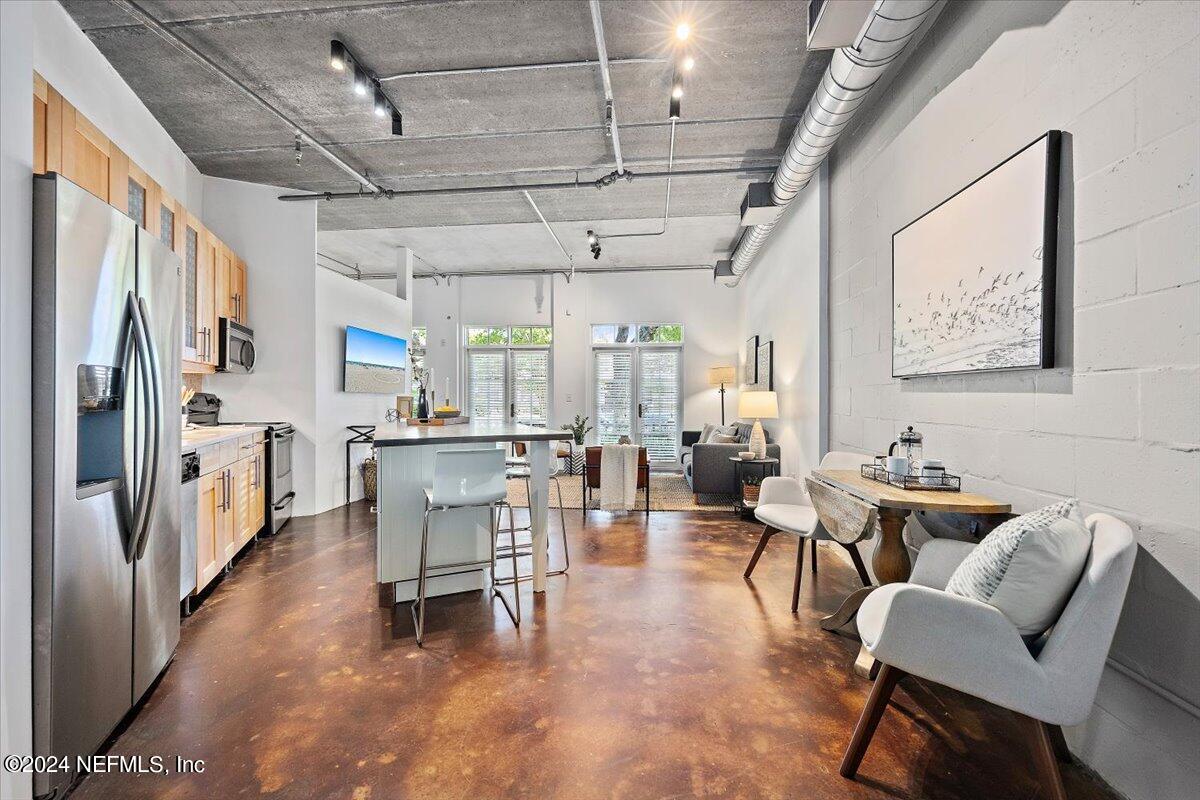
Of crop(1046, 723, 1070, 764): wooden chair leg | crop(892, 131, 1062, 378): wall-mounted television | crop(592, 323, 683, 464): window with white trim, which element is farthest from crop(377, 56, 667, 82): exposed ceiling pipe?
crop(592, 323, 683, 464): window with white trim

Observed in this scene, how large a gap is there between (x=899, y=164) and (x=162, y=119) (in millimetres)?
4912

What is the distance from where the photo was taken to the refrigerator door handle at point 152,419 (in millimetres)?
1750

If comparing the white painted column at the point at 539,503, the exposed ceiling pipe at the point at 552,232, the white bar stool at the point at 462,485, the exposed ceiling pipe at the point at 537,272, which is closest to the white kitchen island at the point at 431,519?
the white painted column at the point at 539,503

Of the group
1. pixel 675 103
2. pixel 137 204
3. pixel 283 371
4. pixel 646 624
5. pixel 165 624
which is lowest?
pixel 646 624

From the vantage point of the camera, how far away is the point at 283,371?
457 cm

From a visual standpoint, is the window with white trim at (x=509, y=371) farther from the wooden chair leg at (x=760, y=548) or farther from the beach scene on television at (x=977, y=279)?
the beach scene on television at (x=977, y=279)

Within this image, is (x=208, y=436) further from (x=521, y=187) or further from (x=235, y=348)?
(x=521, y=187)

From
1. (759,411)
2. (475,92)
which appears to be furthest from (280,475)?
(759,411)

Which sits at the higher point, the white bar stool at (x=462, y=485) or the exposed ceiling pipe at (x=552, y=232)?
the exposed ceiling pipe at (x=552, y=232)

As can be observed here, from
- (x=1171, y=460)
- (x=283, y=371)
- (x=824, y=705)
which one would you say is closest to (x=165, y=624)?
(x=824, y=705)

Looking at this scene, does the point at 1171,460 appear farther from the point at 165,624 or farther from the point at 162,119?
the point at 162,119

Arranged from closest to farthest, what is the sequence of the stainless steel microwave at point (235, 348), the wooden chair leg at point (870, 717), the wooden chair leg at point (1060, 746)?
the wooden chair leg at point (870, 717)
the wooden chair leg at point (1060, 746)
the stainless steel microwave at point (235, 348)

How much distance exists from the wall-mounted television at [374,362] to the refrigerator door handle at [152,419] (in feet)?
11.4

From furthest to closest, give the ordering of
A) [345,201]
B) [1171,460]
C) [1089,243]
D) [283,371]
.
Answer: [345,201], [283,371], [1089,243], [1171,460]
